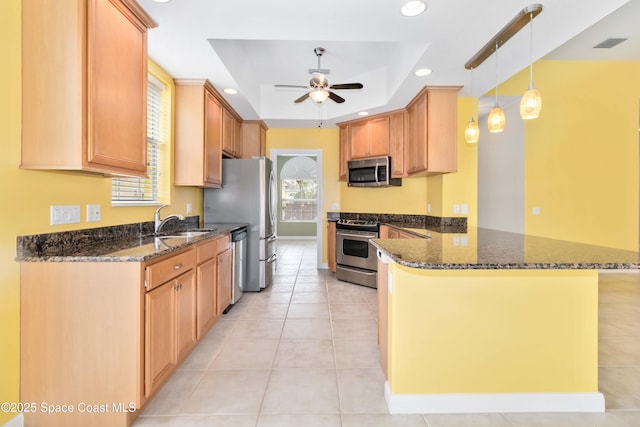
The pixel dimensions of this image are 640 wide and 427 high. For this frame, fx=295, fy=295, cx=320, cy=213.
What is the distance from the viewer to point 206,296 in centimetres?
259

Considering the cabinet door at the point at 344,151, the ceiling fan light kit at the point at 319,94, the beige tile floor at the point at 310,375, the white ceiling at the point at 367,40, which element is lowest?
the beige tile floor at the point at 310,375

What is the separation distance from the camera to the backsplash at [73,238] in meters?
1.57

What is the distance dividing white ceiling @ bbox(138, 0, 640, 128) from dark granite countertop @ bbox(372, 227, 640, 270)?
1.59 m

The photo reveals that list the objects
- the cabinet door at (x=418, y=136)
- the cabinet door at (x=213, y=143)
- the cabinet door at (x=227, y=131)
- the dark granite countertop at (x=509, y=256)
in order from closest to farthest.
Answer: the dark granite countertop at (x=509, y=256)
the cabinet door at (x=213, y=143)
the cabinet door at (x=418, y=136)
the cabinet door at (x=227, y=131)

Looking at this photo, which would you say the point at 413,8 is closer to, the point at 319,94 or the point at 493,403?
the point at 319,94

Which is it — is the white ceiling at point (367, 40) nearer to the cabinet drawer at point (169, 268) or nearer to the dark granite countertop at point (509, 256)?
the dark granite countertop at point (509, 256)

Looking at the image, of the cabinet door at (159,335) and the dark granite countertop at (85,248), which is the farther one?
the cabinet door at (159,335)

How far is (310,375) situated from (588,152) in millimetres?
5240

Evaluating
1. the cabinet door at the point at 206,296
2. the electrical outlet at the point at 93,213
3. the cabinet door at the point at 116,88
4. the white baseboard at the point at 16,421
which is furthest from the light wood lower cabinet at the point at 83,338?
the cabinet door at the point at 206,296

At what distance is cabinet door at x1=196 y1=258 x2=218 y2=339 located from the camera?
2407 millimetres

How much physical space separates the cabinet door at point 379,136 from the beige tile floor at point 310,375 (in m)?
2.28

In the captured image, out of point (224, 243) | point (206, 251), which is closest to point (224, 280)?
point (224, 243)

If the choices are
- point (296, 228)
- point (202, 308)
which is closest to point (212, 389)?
point (202, 308)

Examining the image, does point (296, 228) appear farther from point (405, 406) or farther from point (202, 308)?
point (405, 406)
